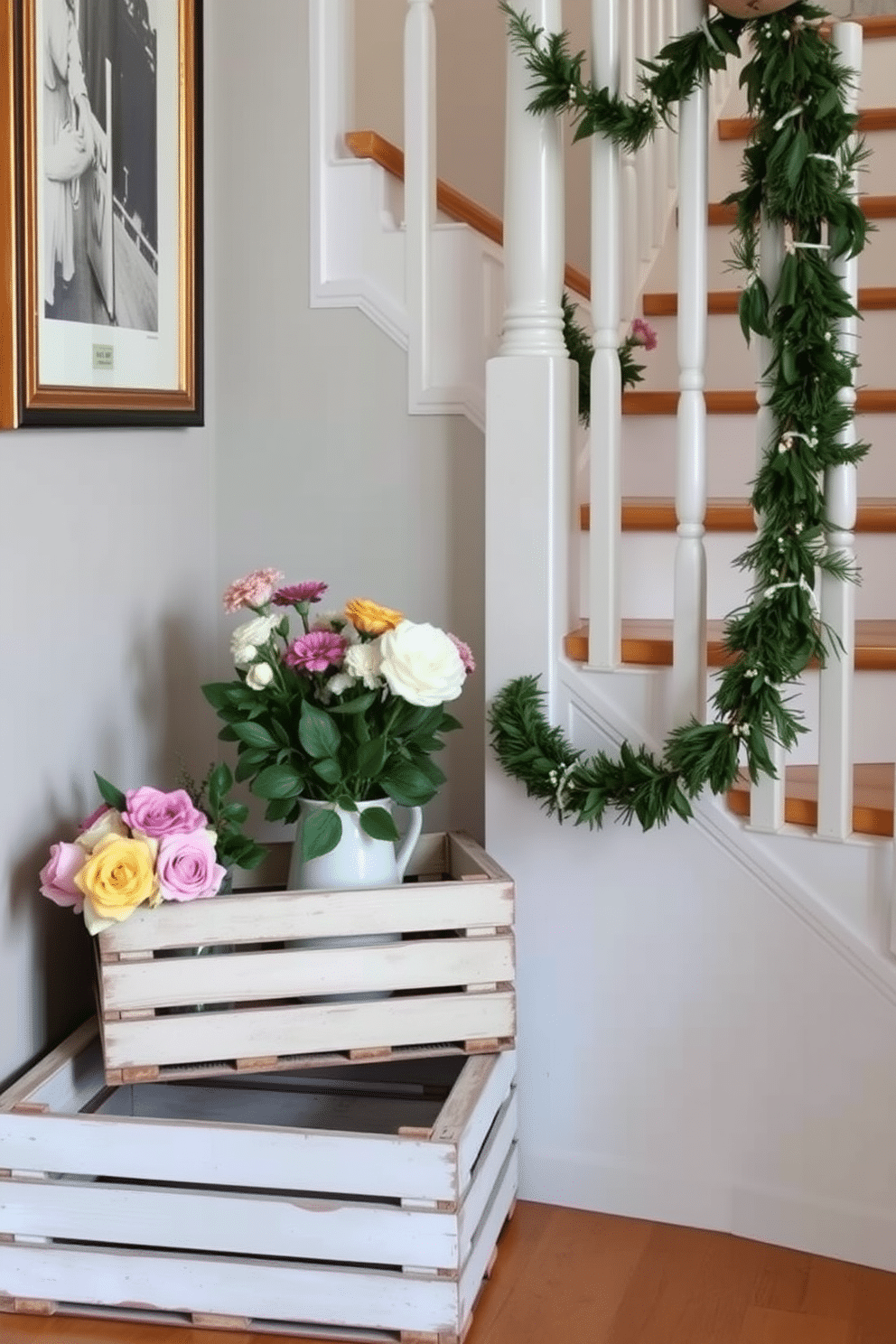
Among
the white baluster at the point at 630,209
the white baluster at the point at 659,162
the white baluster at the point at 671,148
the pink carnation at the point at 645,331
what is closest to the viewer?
the pink carnation at the point at 645,331

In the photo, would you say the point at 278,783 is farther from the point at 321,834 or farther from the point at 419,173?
the point at 419,173

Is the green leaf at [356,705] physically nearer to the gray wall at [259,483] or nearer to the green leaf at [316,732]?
the green leaf at [316,732]

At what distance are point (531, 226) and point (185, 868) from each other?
96cm

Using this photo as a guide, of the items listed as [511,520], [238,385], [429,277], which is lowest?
[511,520]

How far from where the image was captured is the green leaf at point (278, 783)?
6.25 ft

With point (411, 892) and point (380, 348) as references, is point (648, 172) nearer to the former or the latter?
point (380, 348)

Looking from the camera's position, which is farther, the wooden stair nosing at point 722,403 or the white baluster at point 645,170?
the white baluster at point 645,170

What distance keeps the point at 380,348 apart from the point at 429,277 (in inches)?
5.1

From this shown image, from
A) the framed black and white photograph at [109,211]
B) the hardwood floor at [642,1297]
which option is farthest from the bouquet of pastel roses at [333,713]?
the hardwood floor at [642,1297]

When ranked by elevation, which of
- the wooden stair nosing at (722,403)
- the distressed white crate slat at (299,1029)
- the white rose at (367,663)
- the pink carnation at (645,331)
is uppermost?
the pink carnation at (645,331)

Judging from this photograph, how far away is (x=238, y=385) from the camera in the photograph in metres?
2.39

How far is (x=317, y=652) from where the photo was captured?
1.92 metres

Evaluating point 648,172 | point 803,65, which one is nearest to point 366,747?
point 803,65

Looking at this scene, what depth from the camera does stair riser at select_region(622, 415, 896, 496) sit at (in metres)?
2.54
